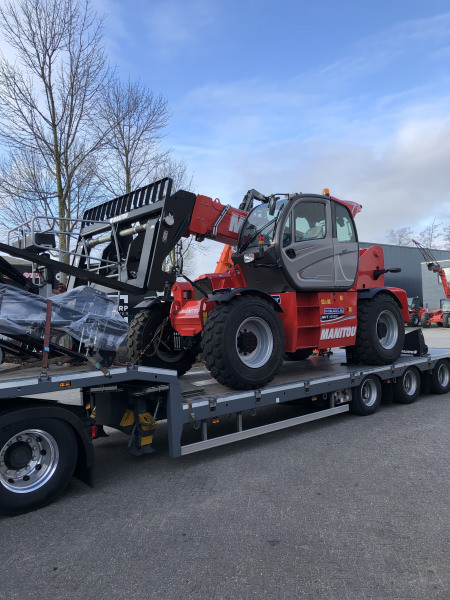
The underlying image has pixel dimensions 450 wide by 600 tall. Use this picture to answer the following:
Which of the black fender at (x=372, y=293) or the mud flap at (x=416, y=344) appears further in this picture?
the mud flap at (x=416, y=344)

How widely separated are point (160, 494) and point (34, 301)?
7.34 ft

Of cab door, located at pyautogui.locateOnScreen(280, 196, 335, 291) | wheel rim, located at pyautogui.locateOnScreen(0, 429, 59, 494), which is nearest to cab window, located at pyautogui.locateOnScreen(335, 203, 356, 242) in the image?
cab door, located at pyautogui.locateOnScreen(280, 196, 335, 291)

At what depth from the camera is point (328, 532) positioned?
359cm

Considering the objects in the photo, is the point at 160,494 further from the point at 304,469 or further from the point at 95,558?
the point at 304,469

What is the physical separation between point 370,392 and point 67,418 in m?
5.04

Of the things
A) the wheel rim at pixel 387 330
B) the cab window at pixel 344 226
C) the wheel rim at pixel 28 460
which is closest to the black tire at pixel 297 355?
the wheel rim at pixel 387 330

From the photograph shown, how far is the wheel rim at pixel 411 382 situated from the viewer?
26.9ft

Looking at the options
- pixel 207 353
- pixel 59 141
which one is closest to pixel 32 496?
pixel 207 353

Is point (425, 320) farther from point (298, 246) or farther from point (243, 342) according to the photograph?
point (243, 342)

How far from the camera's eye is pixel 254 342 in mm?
5961

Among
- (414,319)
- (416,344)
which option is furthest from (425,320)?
(416,344)

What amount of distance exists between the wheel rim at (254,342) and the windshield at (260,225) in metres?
1.29

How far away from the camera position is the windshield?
6609 mm

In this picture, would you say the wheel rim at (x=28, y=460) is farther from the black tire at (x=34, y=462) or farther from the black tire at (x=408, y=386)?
the black tire at (x=408, y=386)
